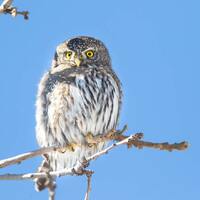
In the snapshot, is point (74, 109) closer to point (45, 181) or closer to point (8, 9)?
point (45, 181)

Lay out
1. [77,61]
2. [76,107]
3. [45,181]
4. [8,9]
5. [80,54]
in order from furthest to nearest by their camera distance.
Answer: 1. [80,54]
2. [77,61]
3. [76,107]
4. [45,181]
5. [8,9]

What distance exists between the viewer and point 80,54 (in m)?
6.17

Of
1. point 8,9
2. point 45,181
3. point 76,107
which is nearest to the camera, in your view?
point 8,9

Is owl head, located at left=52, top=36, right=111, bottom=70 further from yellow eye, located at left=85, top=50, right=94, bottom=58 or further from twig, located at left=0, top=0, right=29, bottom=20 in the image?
twig, located at left=0, top=0, right=29, bottom=20

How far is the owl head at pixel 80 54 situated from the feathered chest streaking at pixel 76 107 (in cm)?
45

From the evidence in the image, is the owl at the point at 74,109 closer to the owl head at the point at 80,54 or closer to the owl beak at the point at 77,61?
the owl beak at the point at 77,61

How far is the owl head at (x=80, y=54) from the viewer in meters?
6.09


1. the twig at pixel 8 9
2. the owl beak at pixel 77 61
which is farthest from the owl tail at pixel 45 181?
the owl beak at pixel 77 61

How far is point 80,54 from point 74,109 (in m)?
1.10

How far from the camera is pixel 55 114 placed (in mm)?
5293

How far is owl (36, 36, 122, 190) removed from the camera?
5.25 m

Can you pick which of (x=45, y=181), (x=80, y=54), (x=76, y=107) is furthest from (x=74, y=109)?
(x=45, y=181)

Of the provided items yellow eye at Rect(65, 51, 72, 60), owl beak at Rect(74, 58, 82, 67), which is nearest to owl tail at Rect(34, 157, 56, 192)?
owl beak at Rect(74, 58, 82, 67)

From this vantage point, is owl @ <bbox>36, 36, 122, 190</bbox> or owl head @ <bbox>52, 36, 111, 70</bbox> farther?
owl head @ <bbox>52, 36, 111, 70</bbox>
